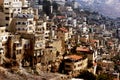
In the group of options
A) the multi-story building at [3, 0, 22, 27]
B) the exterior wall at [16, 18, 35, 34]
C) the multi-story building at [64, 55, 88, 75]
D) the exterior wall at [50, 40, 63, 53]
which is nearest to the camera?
the multi-story building at [64, 55, 88, 75]

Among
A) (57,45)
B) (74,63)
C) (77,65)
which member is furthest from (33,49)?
(77,65)

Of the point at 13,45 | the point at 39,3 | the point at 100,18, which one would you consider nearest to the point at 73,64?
the point at 13,45

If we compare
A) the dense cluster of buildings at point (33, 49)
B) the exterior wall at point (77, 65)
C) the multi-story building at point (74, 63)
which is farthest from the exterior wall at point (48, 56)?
the exterior wall at point (77, 65)

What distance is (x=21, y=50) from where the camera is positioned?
31.8 metres

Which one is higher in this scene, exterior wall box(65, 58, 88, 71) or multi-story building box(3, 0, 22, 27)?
multi-story building box(3, 0, 22, 27)

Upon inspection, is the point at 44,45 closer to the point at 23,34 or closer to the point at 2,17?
the point at 23,34

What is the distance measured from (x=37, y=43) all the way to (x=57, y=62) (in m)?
2.60

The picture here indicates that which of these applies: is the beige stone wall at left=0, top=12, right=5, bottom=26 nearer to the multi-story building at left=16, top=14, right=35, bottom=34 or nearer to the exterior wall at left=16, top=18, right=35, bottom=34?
the multi-story building at left=16, top=14, right=35, bottom=34

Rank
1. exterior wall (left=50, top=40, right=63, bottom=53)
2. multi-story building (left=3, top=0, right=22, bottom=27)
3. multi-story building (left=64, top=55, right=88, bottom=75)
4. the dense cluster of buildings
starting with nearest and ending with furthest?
the dense cluster of buildings → multi-story building (left=64, top=55, right=88, bottom=75) → multi-story building (left=3, top=0, right=22, bottom=27) → exterior wall (left=50, top=40, right=63, bottom=53)

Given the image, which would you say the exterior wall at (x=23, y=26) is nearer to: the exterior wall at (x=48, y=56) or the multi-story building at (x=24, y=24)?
the multi-story building at (x=24, y=24)

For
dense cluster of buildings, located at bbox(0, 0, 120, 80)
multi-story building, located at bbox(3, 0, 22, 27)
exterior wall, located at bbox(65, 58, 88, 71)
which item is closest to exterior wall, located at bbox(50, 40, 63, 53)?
dense cluster of buildings, located at bbox(0, 0, 120, 80)

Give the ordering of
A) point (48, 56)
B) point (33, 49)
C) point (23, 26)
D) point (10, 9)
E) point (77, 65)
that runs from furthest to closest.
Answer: point (10, 9), point (23, 26), point (77, 65), point (48, 56), point (33, 49)

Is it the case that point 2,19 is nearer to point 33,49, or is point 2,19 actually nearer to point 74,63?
point 33,49

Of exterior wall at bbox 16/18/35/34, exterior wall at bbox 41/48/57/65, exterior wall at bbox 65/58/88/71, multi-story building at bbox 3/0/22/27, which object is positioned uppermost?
→ multi-story building at bbox 3/0/22/27
